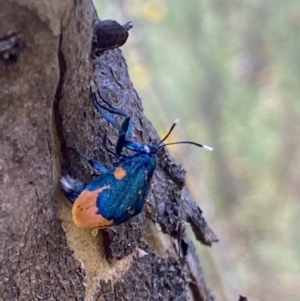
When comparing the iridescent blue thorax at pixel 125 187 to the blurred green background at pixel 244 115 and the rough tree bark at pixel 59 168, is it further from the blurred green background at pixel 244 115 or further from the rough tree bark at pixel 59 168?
the blurred green background at pixel 244 115

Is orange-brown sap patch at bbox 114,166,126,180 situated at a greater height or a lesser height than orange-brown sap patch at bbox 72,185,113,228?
greater

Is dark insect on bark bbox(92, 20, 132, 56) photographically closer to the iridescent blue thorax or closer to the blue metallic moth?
the blue metallic moth

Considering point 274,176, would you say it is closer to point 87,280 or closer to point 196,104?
point 196,104

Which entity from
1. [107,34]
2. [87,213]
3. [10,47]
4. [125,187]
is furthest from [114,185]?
[10,47]

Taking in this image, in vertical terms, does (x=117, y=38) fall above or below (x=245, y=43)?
below

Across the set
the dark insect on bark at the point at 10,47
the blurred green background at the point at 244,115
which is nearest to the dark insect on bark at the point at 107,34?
the dark insect on bark at the point at 10,47

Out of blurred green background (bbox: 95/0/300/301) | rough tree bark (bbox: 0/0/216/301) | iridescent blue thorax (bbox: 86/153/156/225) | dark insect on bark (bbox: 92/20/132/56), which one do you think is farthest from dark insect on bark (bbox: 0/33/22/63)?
blurred green background (bbox: 95/0/300/301)

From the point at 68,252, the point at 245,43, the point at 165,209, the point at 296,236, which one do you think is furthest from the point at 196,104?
the point at 68,252
